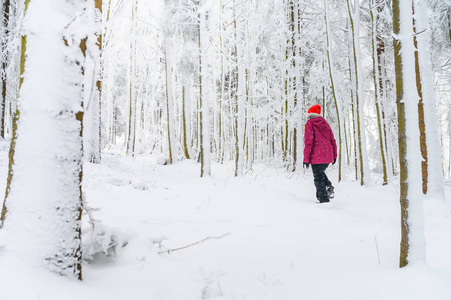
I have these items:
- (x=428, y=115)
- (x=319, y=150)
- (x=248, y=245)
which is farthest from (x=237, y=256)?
(x=428, y=115)

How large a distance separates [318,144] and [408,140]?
318 cm

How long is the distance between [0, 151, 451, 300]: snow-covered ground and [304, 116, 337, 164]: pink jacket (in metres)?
0.99

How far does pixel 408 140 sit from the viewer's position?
1995 mm

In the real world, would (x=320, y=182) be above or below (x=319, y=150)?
below

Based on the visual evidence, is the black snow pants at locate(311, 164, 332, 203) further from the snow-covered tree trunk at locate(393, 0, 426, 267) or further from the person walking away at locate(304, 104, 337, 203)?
the snow-covered tree trunk at locate(393, 0, 426, 267)

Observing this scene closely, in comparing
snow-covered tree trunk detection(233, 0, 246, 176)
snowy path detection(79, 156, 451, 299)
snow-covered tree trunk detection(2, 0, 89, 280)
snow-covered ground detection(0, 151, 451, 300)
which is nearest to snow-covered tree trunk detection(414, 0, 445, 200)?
snow-covered ground detection(0, 151, 451, 300)

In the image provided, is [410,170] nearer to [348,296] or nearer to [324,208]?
[348,296]

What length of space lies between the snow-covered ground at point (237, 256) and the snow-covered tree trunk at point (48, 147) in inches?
4.7

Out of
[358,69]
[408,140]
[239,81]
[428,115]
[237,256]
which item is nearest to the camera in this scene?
[408,140]

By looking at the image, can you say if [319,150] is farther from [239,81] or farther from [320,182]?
[239,81]

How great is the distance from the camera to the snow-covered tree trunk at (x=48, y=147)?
145cm

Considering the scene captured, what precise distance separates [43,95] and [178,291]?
1.40 metres

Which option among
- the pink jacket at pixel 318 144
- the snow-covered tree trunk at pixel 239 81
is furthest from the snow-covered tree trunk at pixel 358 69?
the pink jacket at pixel 318 144

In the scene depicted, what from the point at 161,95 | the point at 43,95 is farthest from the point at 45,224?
the point at 161,95
